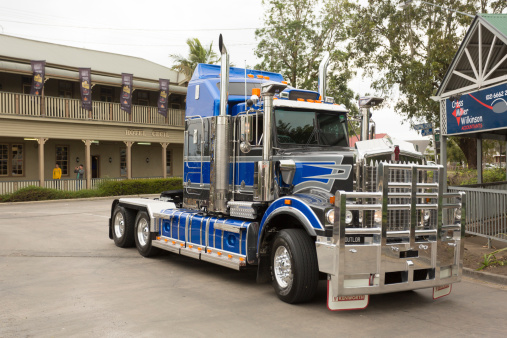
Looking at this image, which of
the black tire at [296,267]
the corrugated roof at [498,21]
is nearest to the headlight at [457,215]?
the black tire at [296,267]

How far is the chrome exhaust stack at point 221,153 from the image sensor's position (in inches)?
336

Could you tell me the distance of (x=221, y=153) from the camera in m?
8.69

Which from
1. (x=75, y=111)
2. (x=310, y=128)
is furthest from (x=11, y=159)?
(x=310, y=128)

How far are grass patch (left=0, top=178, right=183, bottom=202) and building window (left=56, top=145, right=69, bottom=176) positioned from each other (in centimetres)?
355

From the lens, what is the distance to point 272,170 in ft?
25.3

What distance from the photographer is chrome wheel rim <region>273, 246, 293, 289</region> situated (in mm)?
7098

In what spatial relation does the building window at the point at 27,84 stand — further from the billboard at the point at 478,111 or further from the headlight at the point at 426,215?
the headlight at the point at 426,215

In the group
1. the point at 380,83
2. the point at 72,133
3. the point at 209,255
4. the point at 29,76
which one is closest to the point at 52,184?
the point at 72,133

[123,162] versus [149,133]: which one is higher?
[149,133]

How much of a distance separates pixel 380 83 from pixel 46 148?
20006 millimetres

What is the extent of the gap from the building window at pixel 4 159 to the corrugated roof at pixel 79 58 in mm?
5014

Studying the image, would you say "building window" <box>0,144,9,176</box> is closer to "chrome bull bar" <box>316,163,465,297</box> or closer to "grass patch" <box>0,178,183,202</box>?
"grass patch" <box>0,178,183,202</box>

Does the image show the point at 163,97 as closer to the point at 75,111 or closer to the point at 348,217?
the point at 75,111

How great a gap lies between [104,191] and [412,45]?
17.9 meters
